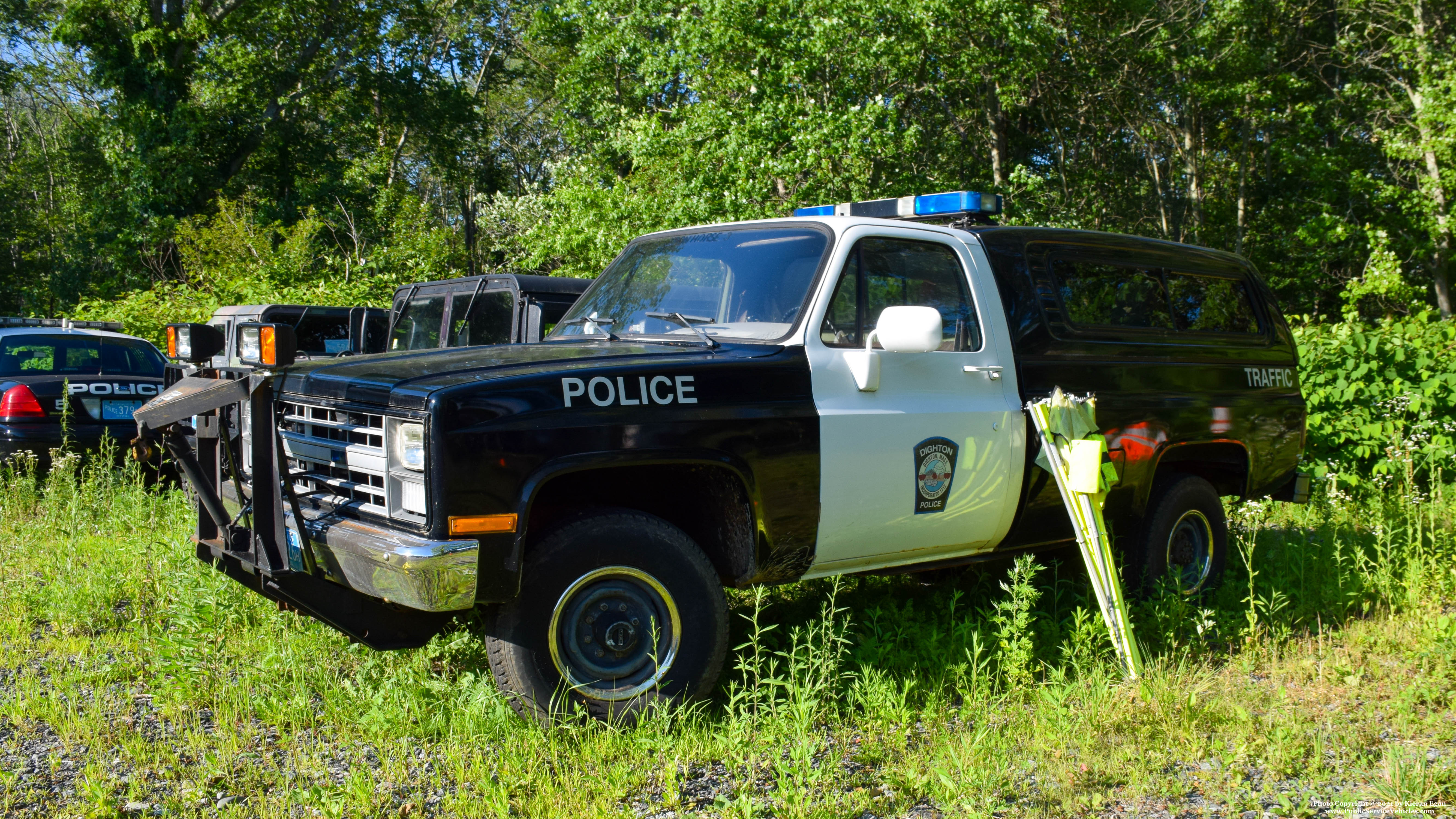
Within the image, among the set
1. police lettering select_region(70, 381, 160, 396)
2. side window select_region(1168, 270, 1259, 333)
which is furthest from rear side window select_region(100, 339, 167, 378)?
side window select_region(1168, 270, 1259, 333)

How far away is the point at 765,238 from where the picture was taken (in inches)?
183

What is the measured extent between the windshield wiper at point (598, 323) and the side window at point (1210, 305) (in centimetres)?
299

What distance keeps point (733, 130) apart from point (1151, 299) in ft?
36.5

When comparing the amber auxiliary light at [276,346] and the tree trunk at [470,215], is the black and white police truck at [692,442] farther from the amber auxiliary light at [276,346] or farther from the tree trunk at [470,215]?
the tree trunk at [470,215]

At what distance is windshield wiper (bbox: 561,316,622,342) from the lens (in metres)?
4.61

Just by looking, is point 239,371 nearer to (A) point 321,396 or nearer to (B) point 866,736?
(A) point 321,396

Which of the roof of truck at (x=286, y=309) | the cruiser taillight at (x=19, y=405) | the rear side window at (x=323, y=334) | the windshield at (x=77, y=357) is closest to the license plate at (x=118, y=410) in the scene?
the windshield at (x=77, y=357)

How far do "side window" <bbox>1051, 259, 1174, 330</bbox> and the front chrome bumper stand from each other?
313 centimetres

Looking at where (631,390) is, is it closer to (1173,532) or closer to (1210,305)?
(1173,532)

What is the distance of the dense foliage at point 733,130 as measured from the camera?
16.2 metres

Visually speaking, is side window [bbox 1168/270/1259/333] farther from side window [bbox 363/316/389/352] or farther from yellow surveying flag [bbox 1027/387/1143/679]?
side window [bbox 363/316/389/352]

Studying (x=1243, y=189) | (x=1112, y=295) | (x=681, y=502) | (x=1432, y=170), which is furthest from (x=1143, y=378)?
(x=1243, y=189)

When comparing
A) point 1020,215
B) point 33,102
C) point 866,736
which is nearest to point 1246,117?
point 1020,215

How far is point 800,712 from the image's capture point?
3.71 m
